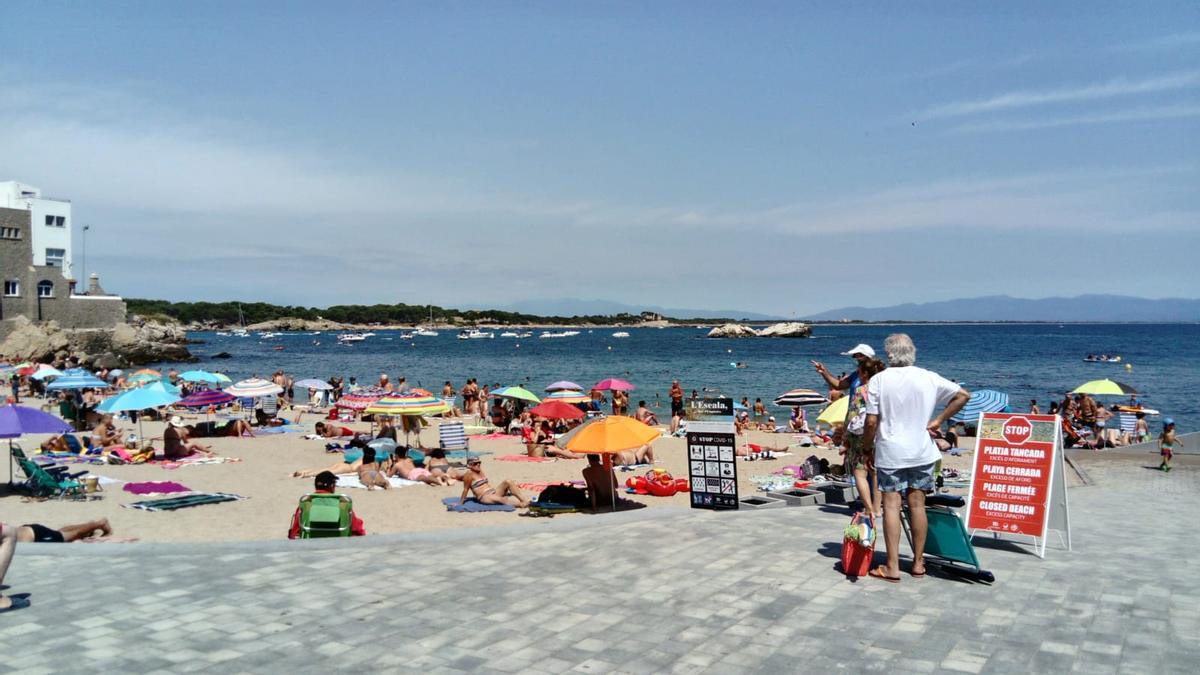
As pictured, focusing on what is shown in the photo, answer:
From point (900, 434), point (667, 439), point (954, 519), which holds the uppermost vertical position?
point (900, 434)

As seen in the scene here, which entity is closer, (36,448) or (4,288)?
(36,448)

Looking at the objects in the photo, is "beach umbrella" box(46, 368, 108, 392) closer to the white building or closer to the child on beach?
the child on beach

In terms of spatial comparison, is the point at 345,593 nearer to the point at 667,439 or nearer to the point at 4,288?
the point at 667,439

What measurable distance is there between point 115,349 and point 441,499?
61.9 m

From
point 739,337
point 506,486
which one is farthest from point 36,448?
point 739,337

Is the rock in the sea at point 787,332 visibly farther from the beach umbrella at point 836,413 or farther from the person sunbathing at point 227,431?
the beach umbrella at point 836,413

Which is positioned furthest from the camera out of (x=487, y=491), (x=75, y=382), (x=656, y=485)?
(x=75, y=382)

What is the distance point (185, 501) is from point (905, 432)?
10484 mm

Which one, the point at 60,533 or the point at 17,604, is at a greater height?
the point at 17,604

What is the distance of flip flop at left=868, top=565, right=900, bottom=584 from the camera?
659cm

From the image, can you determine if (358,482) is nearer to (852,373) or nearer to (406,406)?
(406,406)

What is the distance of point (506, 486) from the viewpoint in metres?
12.5

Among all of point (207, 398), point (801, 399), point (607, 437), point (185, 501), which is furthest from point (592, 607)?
point (207, 398)

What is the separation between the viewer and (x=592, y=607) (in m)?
6.10
